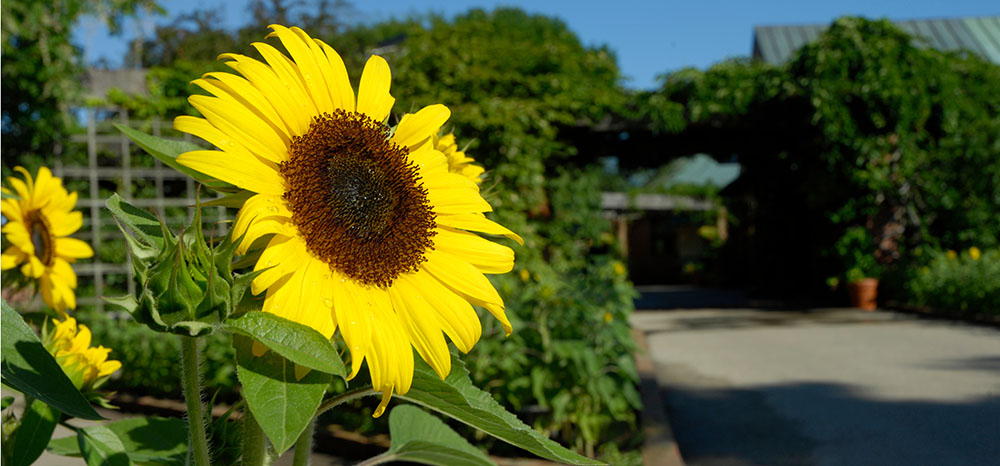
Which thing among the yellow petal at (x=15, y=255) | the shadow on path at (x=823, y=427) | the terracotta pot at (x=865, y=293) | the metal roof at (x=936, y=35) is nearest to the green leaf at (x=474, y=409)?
the yellow petal at (x=15, y=255)

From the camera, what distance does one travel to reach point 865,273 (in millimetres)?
10438

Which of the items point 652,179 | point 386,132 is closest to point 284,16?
point 386,132

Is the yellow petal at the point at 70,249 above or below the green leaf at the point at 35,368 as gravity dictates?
above

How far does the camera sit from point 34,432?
632mm

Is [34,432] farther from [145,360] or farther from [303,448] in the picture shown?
[145,360]

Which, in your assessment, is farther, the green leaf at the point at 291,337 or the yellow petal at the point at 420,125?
the yellow petal at the point at 420,125

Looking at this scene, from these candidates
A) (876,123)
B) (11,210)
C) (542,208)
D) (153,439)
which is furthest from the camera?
(876,123)

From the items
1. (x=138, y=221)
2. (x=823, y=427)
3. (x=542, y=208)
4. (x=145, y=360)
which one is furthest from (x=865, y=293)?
(x=138, y=221)

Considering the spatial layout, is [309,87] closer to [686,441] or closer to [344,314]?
[344,314]

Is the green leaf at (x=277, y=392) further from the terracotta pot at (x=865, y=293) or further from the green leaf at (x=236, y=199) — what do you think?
the terracotta pot at (x=865, y=293)

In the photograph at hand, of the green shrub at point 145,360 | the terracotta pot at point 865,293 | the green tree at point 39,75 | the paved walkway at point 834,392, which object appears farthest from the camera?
the terracotta pot at point 865,293

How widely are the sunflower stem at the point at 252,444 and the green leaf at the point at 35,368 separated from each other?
10cm

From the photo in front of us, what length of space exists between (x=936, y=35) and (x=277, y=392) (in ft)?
65.9

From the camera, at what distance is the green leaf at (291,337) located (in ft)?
1.33
